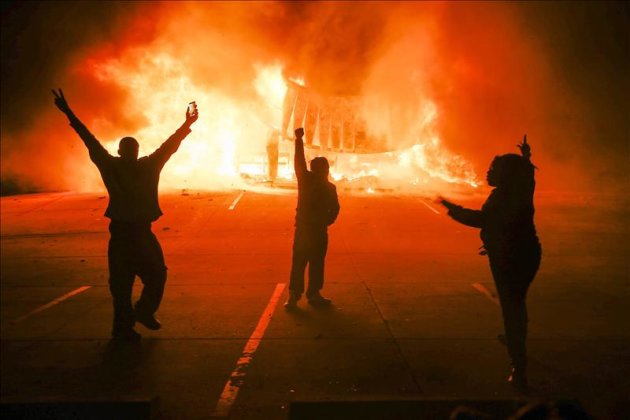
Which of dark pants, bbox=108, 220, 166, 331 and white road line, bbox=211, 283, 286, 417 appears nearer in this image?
white road line, bbox=211, 283, 286, 417

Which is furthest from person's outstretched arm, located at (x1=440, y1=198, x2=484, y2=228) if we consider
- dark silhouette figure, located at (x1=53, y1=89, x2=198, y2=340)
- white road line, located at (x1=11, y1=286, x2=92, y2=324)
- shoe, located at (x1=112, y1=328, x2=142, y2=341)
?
white road line, located at (x1=11, y1=286, x2=92, y2=324)

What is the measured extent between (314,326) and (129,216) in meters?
2.31

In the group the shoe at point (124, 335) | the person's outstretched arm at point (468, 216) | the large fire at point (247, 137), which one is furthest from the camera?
the large fire at point (247, 137)

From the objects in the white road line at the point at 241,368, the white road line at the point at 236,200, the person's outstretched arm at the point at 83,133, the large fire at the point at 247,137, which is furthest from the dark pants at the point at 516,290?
the large fire at the point at 247,137

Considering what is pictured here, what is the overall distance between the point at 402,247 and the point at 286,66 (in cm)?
1215

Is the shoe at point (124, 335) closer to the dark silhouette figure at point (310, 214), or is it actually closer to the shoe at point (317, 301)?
the dark silhouette figure at point (310, 214)

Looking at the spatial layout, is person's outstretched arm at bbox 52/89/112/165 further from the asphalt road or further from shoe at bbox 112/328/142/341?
the asphalt road

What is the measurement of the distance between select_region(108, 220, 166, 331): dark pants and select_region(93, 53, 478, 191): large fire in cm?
1431

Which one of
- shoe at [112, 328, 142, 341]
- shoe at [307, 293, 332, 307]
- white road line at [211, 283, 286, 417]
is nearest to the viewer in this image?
white road line at [211, 283, 286, 417]

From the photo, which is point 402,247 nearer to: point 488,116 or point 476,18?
point 488,116

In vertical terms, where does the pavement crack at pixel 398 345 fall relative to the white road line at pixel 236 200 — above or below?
below

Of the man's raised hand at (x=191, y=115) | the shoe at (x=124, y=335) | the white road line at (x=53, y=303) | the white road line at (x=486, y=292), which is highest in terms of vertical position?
the man's raised hand at (x=191, y=115)

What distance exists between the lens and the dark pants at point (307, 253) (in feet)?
22.1

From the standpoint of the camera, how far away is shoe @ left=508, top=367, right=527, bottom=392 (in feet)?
14.3
